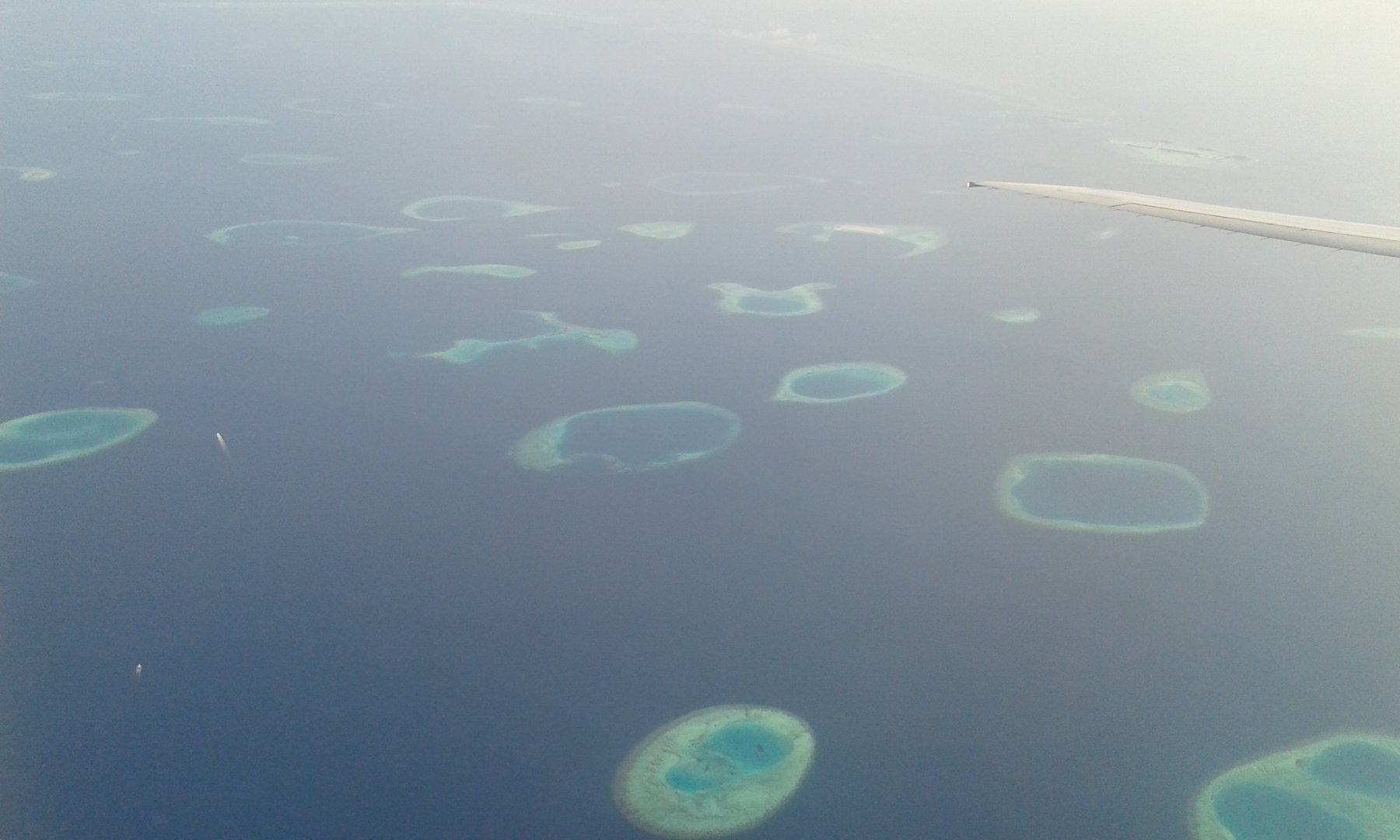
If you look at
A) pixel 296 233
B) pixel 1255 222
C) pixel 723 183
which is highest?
pixel 1255 222

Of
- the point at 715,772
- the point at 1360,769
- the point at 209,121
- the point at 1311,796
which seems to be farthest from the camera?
the point at 209,121

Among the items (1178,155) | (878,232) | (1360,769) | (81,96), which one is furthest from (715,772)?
(81,96)

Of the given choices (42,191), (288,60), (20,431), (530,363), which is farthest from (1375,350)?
(288,60)

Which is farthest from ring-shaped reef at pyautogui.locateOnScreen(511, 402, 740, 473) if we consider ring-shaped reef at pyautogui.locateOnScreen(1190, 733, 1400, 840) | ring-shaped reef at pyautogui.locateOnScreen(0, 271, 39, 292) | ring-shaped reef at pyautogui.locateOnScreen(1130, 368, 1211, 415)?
ring-shaped reef at pyautogui.locateOnScreen(0, 271, 39, 292)

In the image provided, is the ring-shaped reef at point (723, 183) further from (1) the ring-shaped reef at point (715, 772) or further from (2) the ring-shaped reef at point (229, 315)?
(1) the ring-shaped reef at point (715, 772)

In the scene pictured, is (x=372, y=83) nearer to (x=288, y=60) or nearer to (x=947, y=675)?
(x=288, y=60)

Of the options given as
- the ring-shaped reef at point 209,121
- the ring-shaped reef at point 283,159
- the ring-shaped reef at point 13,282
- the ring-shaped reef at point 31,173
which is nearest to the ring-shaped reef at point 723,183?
the ring-shaped reef at point 283,159

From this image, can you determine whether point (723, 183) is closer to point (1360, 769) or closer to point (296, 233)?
point (296, 233)

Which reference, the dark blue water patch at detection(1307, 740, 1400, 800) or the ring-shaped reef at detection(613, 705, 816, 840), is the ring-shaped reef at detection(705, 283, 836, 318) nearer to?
the ring-shaped reef at detection(613, 705, 816, 840)
